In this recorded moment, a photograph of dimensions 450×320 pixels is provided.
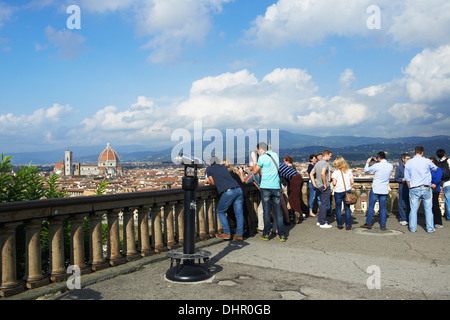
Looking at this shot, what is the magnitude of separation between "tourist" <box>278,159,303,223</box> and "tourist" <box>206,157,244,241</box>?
255cm

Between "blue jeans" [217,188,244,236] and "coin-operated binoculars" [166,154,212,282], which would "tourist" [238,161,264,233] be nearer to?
"blue jeans" [217,188,244,236]

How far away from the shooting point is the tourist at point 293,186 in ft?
31.1

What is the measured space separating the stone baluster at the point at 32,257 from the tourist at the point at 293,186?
639 cm

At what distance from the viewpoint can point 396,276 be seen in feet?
15.8

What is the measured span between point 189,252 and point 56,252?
1632mm

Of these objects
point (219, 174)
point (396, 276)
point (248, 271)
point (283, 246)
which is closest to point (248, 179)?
point (219, 174)

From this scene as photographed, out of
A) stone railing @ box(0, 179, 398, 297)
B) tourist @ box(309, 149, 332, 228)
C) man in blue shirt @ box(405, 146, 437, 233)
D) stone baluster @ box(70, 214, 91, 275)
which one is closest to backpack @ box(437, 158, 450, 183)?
man in blue shirt @ box(405, 146, 437, 233)

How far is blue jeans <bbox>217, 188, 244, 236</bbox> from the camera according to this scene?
709cm

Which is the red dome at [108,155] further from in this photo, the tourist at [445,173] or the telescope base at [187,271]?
the telescope base at [187,271]

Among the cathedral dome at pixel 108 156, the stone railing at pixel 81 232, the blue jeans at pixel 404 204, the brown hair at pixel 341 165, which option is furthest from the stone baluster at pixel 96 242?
the cathedral dome at pixel 108 156

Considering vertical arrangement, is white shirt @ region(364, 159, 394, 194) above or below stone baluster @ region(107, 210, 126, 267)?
above

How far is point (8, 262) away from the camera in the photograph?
3.95 m
